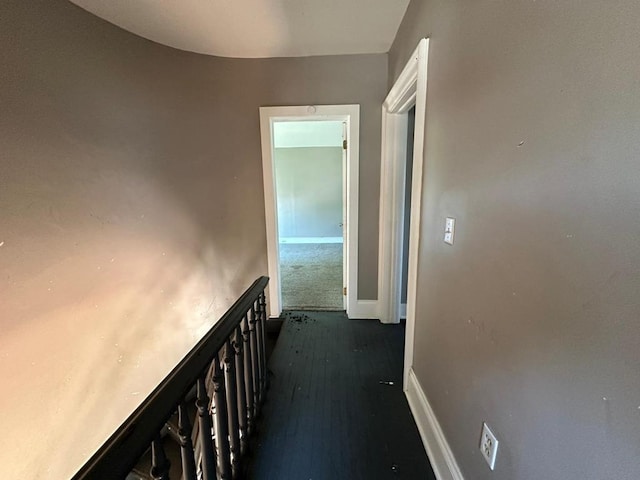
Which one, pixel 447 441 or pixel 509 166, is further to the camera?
pixel 447 441

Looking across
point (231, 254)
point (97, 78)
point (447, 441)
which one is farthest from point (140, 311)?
point (447, 441)

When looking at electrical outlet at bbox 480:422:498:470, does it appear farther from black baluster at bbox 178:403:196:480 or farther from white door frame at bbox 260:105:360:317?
white door frame at bbox 260:105:360:317

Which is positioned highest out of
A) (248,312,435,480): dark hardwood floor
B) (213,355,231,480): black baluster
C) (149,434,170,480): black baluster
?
(149,434,170,480): black baluster

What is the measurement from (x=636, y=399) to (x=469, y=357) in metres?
0.61

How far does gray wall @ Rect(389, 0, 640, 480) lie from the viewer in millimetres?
505

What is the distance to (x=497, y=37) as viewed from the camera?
2.81 feet

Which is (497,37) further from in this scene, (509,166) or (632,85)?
(632,85)

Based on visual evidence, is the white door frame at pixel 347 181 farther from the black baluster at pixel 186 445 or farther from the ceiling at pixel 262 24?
the black baluster at pixel 186 445

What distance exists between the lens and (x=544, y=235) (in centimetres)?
69

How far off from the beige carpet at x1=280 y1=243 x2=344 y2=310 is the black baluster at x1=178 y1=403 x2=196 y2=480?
2278 millimetres

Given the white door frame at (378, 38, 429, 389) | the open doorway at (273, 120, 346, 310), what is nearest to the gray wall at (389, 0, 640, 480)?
the white door frame at (378, 38, 429, 389)

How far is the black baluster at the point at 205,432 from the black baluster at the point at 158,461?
0.22m

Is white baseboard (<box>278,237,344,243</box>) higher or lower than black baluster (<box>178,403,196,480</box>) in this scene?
lower

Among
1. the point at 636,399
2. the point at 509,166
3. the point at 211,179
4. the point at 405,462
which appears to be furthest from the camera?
the point at 211,179
